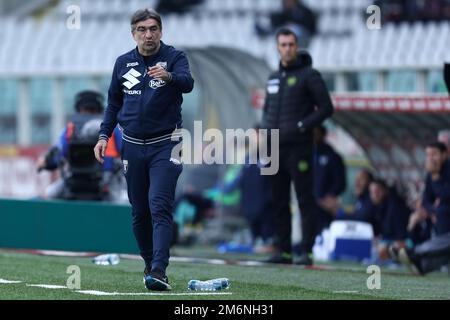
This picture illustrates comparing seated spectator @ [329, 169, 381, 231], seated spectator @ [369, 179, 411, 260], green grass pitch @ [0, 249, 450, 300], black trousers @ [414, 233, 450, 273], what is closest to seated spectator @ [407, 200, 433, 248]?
seated spectator @ [369, 179, 411, 260]

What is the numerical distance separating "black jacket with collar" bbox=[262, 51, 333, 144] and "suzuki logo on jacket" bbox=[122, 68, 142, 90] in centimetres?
363

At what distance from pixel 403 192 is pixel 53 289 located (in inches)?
380

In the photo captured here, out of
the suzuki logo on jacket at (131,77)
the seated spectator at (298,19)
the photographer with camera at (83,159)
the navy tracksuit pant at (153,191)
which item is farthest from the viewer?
the seated spectator at (298,19)

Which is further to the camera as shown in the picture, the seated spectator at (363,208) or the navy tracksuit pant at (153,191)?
the seated spectator at (363,208)

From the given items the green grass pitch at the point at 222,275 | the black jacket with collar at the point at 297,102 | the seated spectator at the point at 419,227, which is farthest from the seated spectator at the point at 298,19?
the green grass pitch at the point at 222,275

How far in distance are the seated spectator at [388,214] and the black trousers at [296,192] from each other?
12.8 feet

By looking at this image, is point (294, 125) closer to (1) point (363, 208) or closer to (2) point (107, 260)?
(2) point (107, 260)

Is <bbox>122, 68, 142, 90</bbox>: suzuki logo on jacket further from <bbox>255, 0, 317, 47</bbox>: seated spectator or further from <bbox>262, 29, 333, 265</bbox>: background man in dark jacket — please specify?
<bbox>255, 0, 317, 47</bbox>: seated spectator

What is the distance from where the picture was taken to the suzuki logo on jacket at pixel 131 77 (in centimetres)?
1094

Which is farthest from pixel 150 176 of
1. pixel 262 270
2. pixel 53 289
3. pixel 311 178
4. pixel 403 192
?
pixel 403 192

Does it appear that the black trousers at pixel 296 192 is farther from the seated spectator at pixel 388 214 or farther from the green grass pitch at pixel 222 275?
the seated spectator at pixel 388 214

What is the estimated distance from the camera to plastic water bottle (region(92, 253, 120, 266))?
13.8 metres

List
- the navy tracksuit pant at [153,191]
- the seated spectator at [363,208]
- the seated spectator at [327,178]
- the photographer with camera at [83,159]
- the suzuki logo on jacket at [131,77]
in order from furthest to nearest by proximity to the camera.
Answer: the seated spectator at [327,178], the seated spectator at [363,208], the photographer with camera at [83,159], the suzuki logo on jacket at [131,77], the navy tracksuit pant at [153,191]

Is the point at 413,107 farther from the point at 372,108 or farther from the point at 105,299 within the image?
the point at 105,299
